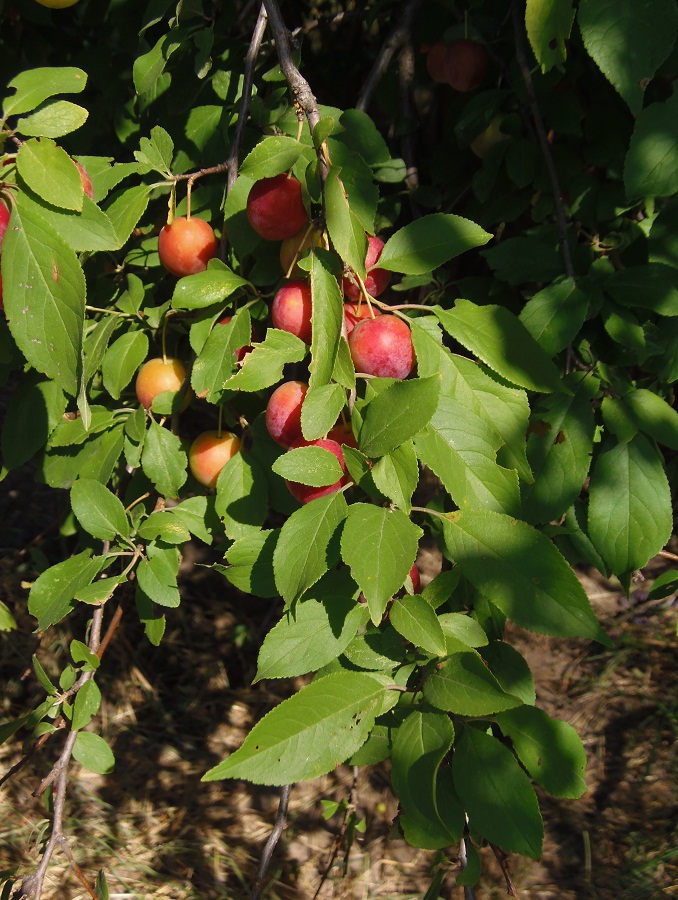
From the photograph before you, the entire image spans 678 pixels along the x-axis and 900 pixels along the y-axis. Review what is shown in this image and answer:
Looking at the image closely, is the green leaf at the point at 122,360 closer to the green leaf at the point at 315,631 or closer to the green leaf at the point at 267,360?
the green leaf at the point at 267,360

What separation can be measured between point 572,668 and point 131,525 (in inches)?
69.1

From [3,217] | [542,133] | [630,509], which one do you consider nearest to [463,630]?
[630,509]

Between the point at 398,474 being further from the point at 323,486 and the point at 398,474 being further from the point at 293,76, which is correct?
the point at 293,76

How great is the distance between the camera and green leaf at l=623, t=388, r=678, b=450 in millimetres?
1047

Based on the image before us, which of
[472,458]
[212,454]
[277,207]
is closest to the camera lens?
[472,458]

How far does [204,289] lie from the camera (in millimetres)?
966

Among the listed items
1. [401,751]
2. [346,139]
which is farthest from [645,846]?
[346,139]

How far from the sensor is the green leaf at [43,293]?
2.50 feet

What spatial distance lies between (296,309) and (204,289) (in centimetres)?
16

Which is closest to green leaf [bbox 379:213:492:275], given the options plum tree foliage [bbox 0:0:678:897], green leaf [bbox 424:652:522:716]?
plum tree foliage [bbox 0:0:678:897]

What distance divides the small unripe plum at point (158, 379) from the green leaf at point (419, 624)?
0.54m

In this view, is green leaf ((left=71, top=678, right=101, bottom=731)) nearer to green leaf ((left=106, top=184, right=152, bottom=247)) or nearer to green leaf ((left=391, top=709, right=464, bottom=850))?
green leaf ((left=391, top=709, right=464, bottom=850))

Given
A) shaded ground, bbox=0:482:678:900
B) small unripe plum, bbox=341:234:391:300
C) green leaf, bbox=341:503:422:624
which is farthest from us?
shaded ground, bbox=0:482:678:900

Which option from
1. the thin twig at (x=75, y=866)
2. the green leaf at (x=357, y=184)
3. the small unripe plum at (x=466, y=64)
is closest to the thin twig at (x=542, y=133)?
the small unripe plum at (x=466, y=64)
